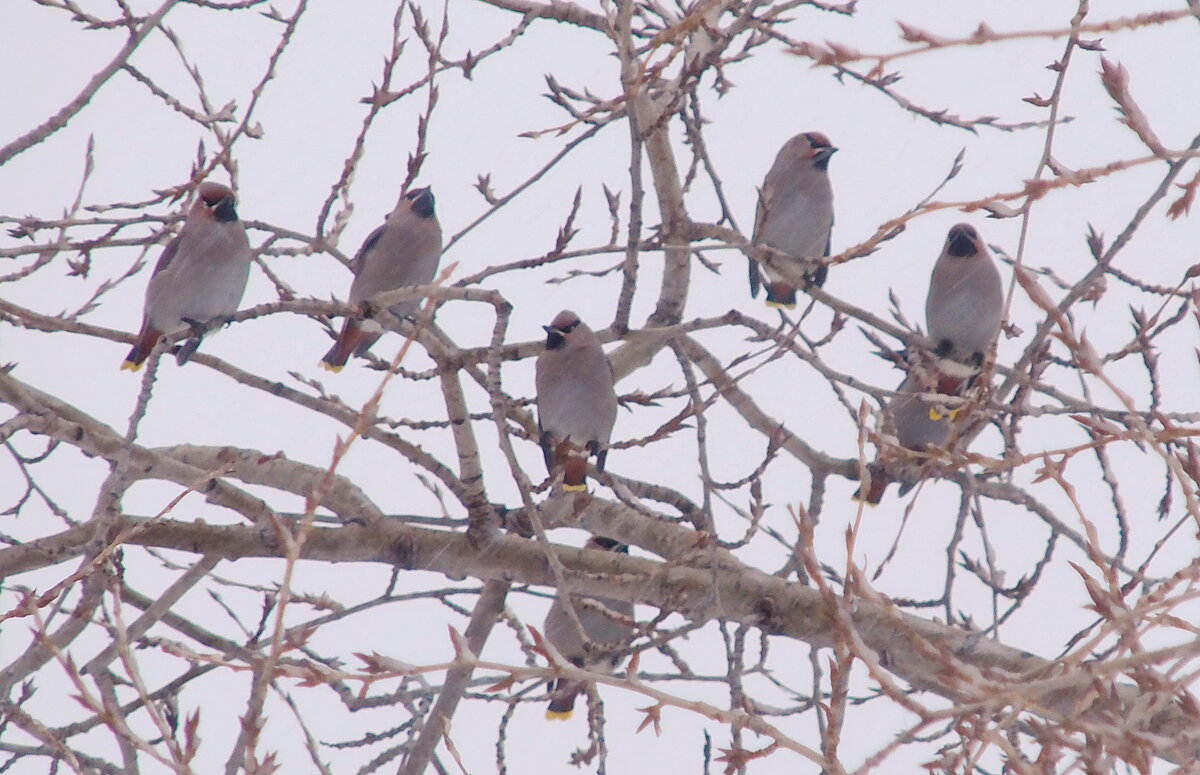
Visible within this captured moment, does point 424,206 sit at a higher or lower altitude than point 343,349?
higher

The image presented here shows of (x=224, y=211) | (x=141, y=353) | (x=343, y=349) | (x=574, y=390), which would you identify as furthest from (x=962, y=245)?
(x=141, y=353)

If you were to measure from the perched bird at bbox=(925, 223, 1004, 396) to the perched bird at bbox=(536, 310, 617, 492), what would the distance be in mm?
1820

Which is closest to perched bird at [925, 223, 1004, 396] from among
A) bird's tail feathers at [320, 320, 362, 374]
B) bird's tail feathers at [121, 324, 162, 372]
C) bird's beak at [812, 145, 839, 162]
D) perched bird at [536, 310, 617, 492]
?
bird's beak at [812, 145, 839, 162]

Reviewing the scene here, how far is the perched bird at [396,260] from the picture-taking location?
215 inches

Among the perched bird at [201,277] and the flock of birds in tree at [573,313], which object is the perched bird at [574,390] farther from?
the perched bird at [201,277]

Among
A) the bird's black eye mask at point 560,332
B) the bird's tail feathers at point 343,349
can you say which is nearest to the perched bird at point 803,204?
the bird's black eye mask at point 560,332

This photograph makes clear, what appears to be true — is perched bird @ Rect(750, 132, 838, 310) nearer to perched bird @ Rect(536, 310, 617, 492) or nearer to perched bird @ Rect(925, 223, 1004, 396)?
perched bird @ Rect(925, 223, 1004, 396)

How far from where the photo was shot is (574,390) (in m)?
5.11

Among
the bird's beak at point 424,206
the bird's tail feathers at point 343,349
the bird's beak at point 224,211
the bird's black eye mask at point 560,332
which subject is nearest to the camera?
the bird's black eye mask at point 560,332

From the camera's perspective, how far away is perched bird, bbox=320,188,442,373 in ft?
17.9

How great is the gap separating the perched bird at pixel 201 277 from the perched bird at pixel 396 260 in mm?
535

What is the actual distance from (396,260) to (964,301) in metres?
2.66

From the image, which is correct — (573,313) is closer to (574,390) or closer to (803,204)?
(574,390)

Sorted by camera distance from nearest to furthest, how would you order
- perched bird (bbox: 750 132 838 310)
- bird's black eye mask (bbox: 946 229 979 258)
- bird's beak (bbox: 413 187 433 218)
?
bird's beak (bbox: 413 187 433 218)
bird's black eye mask (bbox: 946 229 979 258)
perched bird (bbox: 750 132 838 310)
